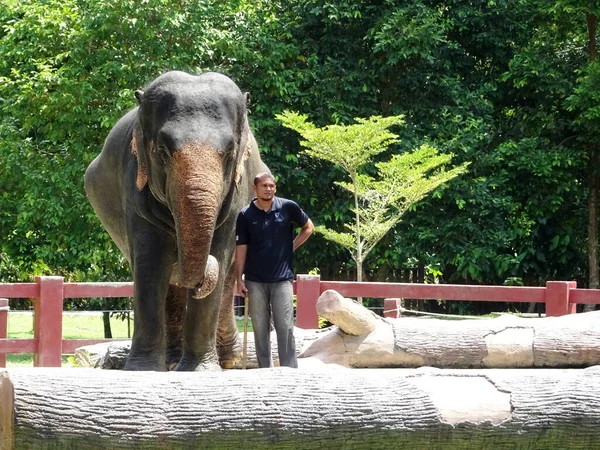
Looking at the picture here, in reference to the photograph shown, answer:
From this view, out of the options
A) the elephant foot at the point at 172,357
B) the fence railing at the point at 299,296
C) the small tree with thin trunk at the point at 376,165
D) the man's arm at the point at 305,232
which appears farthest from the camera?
the small tree with thin trunk at the point at 376,165

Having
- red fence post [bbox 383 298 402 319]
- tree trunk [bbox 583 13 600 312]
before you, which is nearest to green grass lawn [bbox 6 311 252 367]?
tree trunk [bbox 583 13 600 312]

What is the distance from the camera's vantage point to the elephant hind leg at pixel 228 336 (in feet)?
25.4

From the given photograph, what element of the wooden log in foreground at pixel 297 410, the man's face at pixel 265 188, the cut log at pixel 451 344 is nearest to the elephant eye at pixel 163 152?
the man's face at pixel 265 188

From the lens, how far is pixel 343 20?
773 inches

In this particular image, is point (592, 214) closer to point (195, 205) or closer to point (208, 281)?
point (208, 281)

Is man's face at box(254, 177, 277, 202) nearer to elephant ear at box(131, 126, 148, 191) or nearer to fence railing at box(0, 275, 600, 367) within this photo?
elephant ear at box(131, 126, 148, 191)

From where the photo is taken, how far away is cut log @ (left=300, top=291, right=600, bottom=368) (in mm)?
7824

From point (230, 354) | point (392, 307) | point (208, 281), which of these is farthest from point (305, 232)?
point (392, 307)

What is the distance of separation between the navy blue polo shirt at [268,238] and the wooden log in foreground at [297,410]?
197 cm

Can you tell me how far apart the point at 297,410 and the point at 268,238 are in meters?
2.38

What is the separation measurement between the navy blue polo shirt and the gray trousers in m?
0.06

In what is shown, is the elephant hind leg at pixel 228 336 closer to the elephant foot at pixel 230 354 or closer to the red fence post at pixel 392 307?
the elephant foot at pixel 230 354

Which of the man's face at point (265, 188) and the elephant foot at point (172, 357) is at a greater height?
the man's face at point (265, 188)

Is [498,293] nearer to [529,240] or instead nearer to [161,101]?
[161,101]
